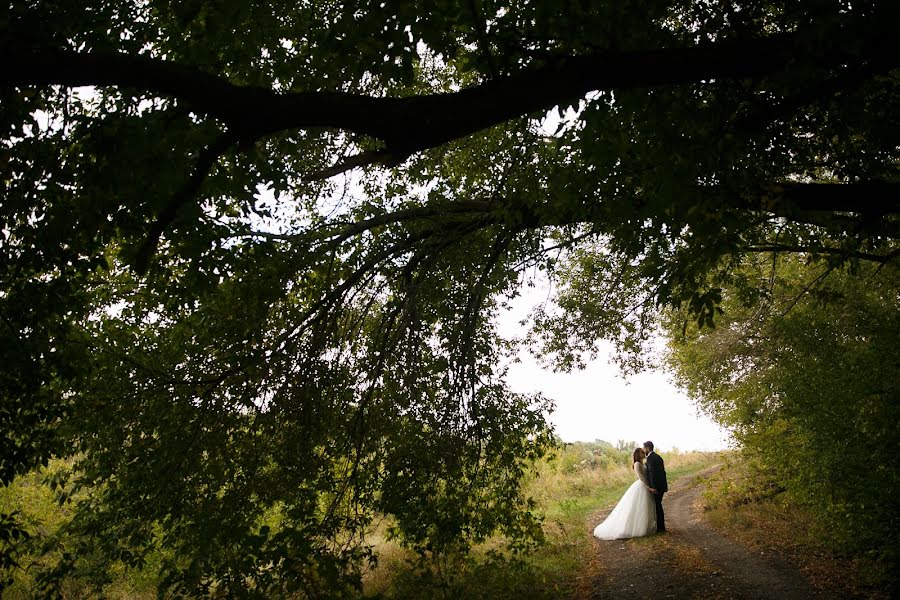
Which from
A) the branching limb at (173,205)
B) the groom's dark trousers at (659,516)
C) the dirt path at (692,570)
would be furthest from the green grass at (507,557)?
the branching limb at (173,205)

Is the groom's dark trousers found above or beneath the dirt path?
above

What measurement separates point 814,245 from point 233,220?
7.50 metres

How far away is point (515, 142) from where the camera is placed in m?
7.19

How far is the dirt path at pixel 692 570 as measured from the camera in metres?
Result: 7.55

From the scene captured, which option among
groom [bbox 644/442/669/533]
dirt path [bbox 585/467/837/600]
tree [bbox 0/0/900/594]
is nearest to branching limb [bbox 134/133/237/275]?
tree [bbox 0/0/900/594]

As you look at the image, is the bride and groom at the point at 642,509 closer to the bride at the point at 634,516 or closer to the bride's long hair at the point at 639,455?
the bride at the point at 634,516

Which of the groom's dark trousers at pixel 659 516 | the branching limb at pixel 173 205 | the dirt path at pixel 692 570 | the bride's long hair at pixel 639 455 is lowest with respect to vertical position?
the dirt path at pixel 692 570

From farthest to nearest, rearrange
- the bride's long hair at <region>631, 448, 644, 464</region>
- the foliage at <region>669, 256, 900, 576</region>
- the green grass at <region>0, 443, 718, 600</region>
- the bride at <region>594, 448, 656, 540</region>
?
1. the bride's long hair at <region>631, 448, 644, 464</region>
2. the bride at <region>594, 448, 656, 540</region>
3. the green grass at <region>0, 443, 718, 600</region>
4. the foliage at <region>669, 256, 900, 576</region>

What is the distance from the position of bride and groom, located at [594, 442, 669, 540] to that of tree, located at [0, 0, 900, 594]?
541cm

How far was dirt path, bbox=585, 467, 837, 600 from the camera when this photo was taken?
755 cm

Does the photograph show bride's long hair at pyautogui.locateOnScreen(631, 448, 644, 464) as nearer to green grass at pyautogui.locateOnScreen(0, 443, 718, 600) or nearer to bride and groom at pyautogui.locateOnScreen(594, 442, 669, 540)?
bride and groom at pyautogui.locateOnScreen(594, 442, 669, 540)

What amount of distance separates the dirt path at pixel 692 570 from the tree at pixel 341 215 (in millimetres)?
2543

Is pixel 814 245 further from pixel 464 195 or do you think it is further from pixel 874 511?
pixel 464 195

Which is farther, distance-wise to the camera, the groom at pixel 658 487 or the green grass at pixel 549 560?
the groom at pixel 658 487
